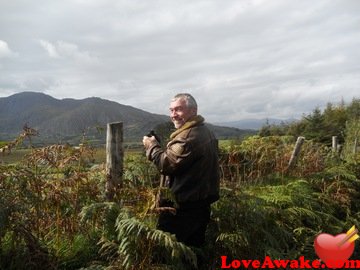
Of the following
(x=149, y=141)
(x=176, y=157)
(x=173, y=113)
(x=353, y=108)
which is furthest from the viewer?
(x=353, y=108)

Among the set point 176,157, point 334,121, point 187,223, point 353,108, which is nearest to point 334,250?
point 187,223

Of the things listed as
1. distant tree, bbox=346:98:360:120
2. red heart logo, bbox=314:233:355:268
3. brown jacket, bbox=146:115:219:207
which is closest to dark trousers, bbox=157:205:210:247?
brown jacket, bbox=146:115:219:207

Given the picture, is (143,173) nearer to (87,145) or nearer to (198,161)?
(87,145)

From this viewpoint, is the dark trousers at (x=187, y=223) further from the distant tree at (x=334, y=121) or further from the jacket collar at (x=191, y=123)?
the distant tree at (x=334, y=121)

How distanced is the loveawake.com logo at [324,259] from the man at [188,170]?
56 centimetres

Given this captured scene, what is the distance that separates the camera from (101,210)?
15.2ft

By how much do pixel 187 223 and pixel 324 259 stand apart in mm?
1607

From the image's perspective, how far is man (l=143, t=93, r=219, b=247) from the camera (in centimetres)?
463

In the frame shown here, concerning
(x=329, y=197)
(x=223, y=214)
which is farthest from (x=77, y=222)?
(x=329, y=197)

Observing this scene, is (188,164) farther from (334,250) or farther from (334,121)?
(334,121)

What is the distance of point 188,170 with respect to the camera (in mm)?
4656

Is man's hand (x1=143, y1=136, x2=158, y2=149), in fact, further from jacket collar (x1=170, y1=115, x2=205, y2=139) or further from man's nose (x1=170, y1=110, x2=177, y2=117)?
man's nose (x1=170, y1=110, x2=177, y2=117)

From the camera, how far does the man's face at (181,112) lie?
4.95 m

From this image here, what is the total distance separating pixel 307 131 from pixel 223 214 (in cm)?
3403
